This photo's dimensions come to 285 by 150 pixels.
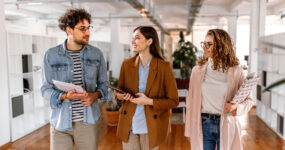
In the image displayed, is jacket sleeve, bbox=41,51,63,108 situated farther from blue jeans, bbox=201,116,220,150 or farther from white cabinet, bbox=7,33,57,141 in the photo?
white cabinet, bbox=7,33,57,141

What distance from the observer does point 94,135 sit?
2217 mm

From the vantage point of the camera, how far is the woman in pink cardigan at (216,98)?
2.26m

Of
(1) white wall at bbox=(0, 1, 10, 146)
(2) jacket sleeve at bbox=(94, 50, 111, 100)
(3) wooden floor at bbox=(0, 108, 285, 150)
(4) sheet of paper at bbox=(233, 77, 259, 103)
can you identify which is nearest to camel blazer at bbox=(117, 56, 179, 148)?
(2) jacket sleeve at bbox=(94, 50, 111, 100)

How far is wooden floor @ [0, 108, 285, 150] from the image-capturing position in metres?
4.79

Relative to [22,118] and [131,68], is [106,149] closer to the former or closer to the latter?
[22,118]

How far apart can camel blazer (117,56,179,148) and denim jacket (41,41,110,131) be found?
0.25 metres

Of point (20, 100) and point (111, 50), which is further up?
point (111, 50)

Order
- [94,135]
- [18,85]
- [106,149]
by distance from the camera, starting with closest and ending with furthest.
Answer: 1. [94,135]
2. [106,149]
3. [18,85]

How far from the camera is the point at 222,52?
2271 mm

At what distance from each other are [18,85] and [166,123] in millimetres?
4131

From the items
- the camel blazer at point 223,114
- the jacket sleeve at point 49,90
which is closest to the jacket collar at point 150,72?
the camel blazer at point 223,114

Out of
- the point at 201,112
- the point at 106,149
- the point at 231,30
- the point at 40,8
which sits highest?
the point at 40,8

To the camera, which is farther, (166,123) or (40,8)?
(40,8)

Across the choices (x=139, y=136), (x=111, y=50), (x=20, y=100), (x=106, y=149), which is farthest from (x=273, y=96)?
(x=111, y=50)
